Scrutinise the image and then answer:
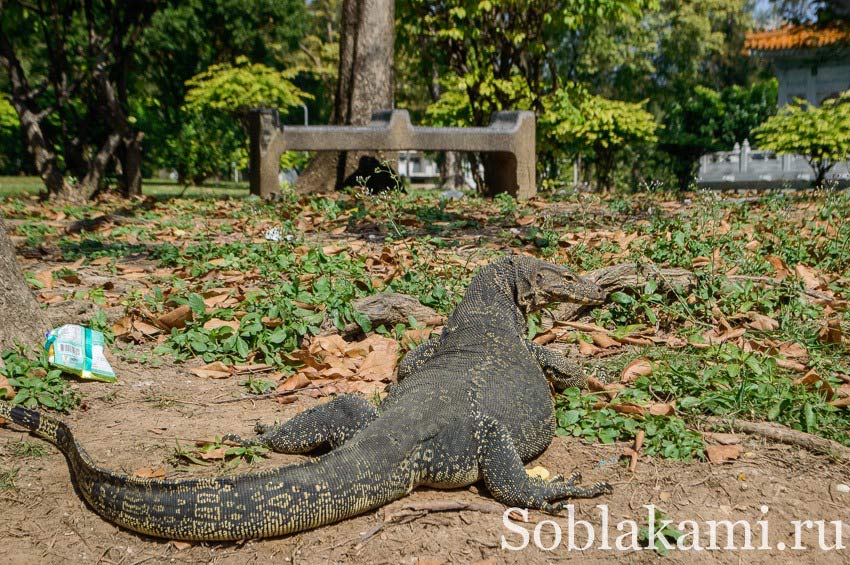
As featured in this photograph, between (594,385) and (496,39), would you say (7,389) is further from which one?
(496,39)

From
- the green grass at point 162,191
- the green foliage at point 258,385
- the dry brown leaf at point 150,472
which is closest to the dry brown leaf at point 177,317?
the green foliage at point 258,385

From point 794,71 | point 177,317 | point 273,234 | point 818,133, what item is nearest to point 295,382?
point 177,317

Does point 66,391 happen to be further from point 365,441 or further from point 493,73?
point 493,73

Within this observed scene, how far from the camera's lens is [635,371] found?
181 inches

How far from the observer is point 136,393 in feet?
15.0

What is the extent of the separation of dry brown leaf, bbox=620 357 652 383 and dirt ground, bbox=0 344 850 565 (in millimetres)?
804

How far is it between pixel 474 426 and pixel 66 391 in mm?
2540

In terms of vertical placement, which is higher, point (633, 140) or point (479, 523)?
point (633, 140)

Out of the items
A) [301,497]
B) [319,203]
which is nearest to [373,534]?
[301,497]

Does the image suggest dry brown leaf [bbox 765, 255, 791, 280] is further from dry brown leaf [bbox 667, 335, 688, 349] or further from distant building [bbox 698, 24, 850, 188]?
distant building [bbox 698, 24, 850, 188]

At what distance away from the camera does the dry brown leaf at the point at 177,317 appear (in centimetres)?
539

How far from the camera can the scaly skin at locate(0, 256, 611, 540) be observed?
3.00 metres

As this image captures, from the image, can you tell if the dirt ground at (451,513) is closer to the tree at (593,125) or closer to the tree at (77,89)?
the tree at (77,89)

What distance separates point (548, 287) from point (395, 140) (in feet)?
23.0
